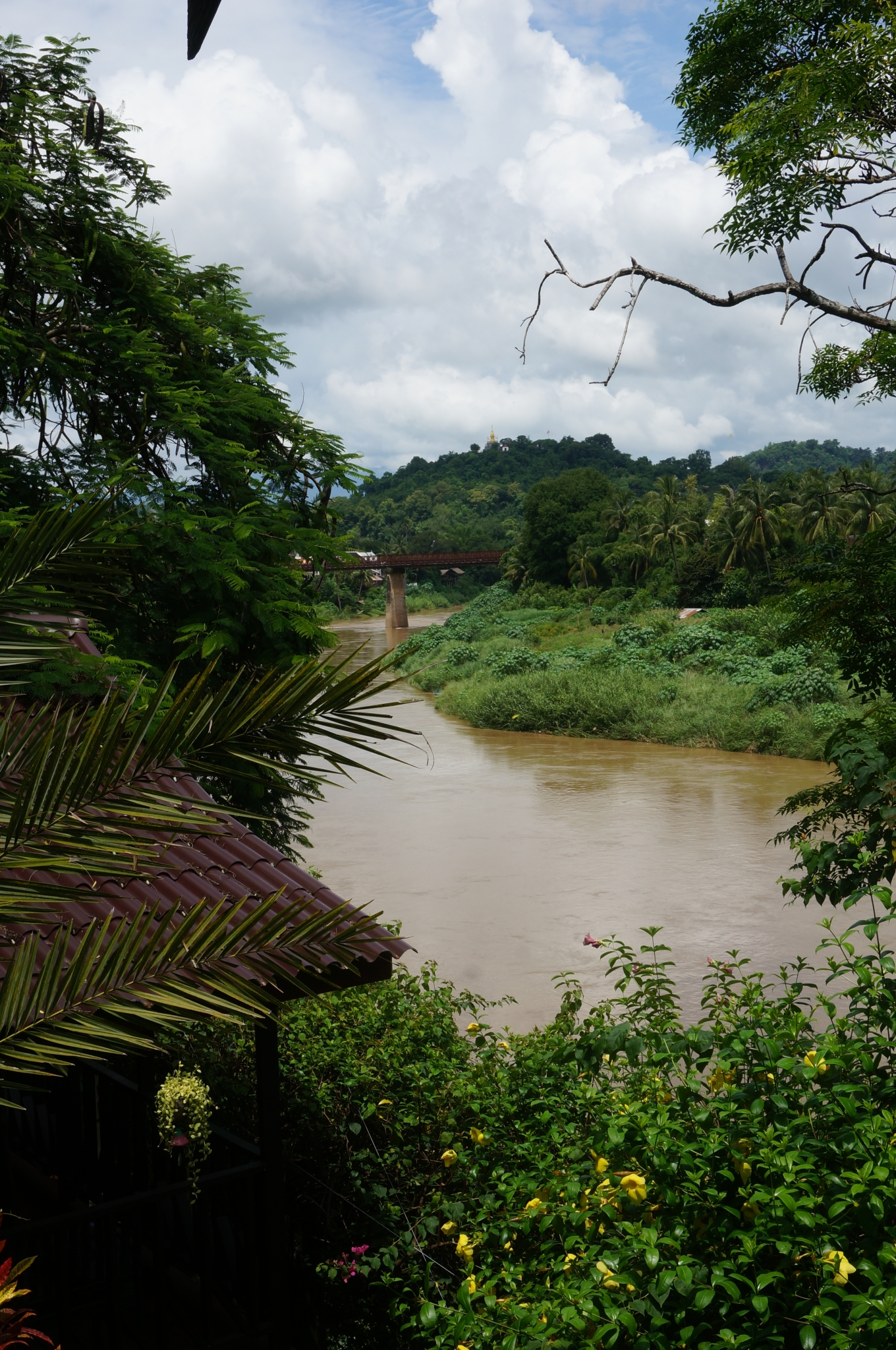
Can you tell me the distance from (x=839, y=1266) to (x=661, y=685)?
2436cm

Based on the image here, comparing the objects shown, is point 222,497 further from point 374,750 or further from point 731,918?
point 731,918

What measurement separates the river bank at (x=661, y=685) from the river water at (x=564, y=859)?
2.42 feet

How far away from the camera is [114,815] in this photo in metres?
2.90

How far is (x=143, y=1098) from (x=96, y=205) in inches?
289

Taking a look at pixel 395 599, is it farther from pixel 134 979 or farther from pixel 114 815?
pixel 134 979

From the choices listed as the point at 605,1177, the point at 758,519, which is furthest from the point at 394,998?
the point at 758,519

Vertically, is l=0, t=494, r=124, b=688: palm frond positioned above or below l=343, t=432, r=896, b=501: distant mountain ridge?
below

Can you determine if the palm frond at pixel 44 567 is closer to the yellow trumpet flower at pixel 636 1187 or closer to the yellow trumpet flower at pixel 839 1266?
the yellow trumpet flower at pixel 636 1187

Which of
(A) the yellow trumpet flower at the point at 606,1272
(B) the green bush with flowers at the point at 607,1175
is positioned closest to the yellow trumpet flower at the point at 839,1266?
(B) the green bush with flowers at the point at 607,1175

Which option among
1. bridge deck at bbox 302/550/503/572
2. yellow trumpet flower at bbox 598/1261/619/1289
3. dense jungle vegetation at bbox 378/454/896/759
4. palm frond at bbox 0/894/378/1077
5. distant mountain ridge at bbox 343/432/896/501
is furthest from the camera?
distant mountain ridge at bbox 343/432/896/501

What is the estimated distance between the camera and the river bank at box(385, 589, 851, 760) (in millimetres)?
22375

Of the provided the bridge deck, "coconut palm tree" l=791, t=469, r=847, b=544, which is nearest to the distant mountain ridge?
the bridge deck

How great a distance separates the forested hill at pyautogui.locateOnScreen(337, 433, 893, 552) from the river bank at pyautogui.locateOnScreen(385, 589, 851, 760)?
44877 mm

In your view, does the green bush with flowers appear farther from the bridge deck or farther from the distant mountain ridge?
the distant mountain ridge
